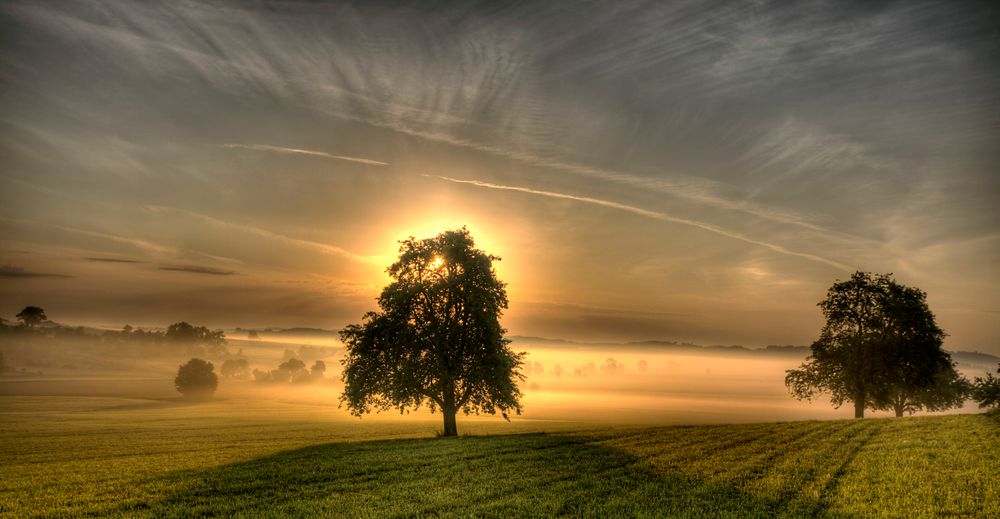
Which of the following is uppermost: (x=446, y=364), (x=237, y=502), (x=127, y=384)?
(x=446, y=364)

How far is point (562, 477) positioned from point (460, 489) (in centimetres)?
459

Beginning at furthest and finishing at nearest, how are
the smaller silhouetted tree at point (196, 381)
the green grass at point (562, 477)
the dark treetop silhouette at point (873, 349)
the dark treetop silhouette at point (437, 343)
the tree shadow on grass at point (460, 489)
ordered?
the smaller silhouetted tree at point (196, 381)
the dark treetop silhouette at point (873, 349)
the dark treetop silhouette at point (437, 343)
the green grass at point (562, 477)
the tree shadow on grass at point (460, 489)

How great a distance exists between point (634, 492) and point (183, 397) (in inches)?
5545

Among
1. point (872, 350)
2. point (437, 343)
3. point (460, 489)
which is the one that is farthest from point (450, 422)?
point (872, 350)

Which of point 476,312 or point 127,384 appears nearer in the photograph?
point 476,312

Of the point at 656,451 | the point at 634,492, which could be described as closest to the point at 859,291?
the point at 656,451

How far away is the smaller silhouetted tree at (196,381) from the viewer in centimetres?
12888

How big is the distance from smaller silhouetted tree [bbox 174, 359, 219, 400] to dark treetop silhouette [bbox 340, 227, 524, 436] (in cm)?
11081

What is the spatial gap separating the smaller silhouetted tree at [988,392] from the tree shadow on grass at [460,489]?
75.1 metres

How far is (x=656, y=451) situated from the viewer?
91.4 ft

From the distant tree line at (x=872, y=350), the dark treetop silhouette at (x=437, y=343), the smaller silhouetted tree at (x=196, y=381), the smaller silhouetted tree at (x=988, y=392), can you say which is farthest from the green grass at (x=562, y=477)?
the smaller silhouetted tree at (x=196, y=381)

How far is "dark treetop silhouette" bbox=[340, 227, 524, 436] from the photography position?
1600 inches

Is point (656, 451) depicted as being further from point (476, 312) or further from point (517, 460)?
point (476, 312)

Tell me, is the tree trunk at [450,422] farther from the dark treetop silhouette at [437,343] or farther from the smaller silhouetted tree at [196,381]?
the smaller silhouetted tree at [196,381]
